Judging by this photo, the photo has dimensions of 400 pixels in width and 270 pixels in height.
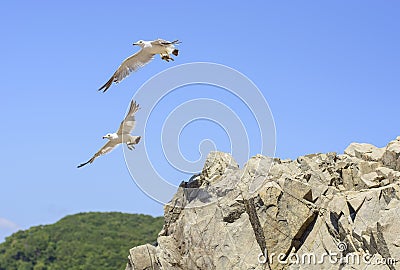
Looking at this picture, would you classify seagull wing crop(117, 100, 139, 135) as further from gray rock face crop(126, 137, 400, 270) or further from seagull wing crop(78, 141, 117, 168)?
gray rock face crop(126, 137, 400, 270)

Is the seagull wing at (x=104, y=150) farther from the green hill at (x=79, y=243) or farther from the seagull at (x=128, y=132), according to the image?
the green hill at (x=79, y=243)

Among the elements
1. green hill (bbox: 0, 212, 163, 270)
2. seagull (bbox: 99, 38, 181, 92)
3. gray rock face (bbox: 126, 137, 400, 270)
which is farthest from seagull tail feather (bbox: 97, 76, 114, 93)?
green hill (bbox: 0, 212, 163, 270)

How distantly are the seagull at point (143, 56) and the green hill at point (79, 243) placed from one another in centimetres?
7446

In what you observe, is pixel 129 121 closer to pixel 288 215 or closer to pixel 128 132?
pixel 128 132

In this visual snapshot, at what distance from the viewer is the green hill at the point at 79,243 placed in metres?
105

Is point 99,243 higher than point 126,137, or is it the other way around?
point 99,243

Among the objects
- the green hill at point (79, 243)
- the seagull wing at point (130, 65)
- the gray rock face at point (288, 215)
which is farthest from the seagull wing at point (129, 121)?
the green hill at point (79, 243)

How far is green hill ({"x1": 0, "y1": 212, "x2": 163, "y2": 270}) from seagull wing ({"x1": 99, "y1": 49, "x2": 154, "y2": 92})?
74.3 metres

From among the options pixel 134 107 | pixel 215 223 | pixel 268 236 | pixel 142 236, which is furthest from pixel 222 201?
pixel 142 236

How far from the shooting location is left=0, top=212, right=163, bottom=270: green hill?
344ft

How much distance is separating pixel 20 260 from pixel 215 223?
3801 inches

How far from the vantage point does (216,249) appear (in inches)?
957

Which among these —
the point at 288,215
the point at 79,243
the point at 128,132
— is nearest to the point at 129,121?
the point at 128,132

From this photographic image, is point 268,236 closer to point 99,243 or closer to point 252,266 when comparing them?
point 252,266
